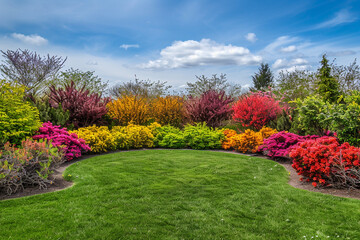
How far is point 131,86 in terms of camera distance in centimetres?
2797

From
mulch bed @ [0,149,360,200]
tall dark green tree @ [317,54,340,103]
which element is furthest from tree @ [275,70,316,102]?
mulch bed @ [0,149,360,200]

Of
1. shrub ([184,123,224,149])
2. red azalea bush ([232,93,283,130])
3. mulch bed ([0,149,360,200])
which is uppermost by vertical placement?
red azalea bush ([232,93,283,130])

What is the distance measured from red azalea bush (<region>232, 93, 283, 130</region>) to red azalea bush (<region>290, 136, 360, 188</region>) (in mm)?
5535

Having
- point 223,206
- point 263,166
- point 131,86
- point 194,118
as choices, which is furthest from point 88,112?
point 131,86

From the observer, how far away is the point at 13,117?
8.20 m

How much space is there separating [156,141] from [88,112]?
3312mm

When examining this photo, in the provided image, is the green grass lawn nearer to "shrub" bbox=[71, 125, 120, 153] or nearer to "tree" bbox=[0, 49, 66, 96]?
"shrub" bbox=[71, 125, 120, 153]

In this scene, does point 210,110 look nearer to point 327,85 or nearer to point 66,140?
point 327,85

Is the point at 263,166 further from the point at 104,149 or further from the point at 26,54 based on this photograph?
the point at 26,54

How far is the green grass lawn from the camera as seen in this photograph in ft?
12.9

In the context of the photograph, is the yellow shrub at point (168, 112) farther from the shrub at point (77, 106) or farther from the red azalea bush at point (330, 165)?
the red azalea bush at point (330, 165)

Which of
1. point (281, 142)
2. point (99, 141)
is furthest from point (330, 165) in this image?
point (99, 141)

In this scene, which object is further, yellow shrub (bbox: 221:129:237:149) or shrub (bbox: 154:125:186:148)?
shrub (bbox: 154:125:186:148)

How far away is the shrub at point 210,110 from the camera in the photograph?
1314 centimetres
